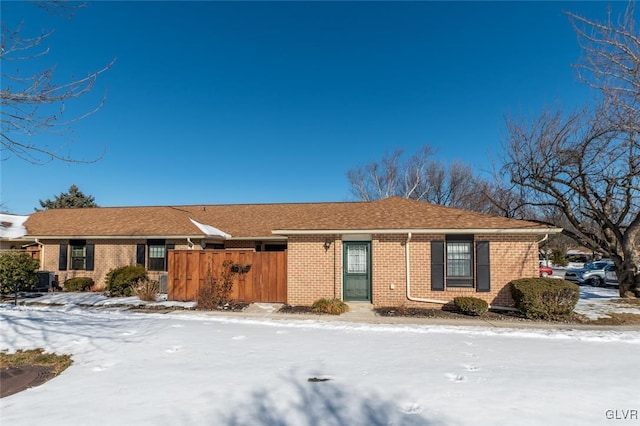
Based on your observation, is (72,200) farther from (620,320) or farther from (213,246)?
(620,320)

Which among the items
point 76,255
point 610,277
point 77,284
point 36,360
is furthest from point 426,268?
point 610,277

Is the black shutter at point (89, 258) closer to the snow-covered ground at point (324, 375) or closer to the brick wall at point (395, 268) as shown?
the snow-covered ground at point (324, 375)

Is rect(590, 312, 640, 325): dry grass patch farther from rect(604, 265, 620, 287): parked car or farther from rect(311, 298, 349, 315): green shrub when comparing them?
rect(604, 265, 620, 287): parked car

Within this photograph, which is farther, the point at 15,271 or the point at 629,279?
the point at 629,279

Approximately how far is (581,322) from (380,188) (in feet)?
80.3

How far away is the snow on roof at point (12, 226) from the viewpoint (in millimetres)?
17716

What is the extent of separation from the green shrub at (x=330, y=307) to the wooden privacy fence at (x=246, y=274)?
1.76m

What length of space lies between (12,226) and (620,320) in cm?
2791

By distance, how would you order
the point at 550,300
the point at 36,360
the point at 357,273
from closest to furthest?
the point at 36,360 < the point at 550,300 < the point at 357,273

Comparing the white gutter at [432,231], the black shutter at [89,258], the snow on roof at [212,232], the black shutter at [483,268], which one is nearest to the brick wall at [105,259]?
the black shutter at [89,258]

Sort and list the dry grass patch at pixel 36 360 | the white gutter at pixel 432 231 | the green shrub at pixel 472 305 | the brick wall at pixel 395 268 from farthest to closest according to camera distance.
A: the brick wall at pixel 395 268
the white gutter at pixel 432 231
the green shrub at pixel 472 305
the dry grass patch at pixel 36 360

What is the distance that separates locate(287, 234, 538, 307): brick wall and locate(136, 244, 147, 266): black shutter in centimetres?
807

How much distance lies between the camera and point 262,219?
19.4 metres

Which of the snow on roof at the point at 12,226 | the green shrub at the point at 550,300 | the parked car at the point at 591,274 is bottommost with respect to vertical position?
the parked car at the point at 591,274
